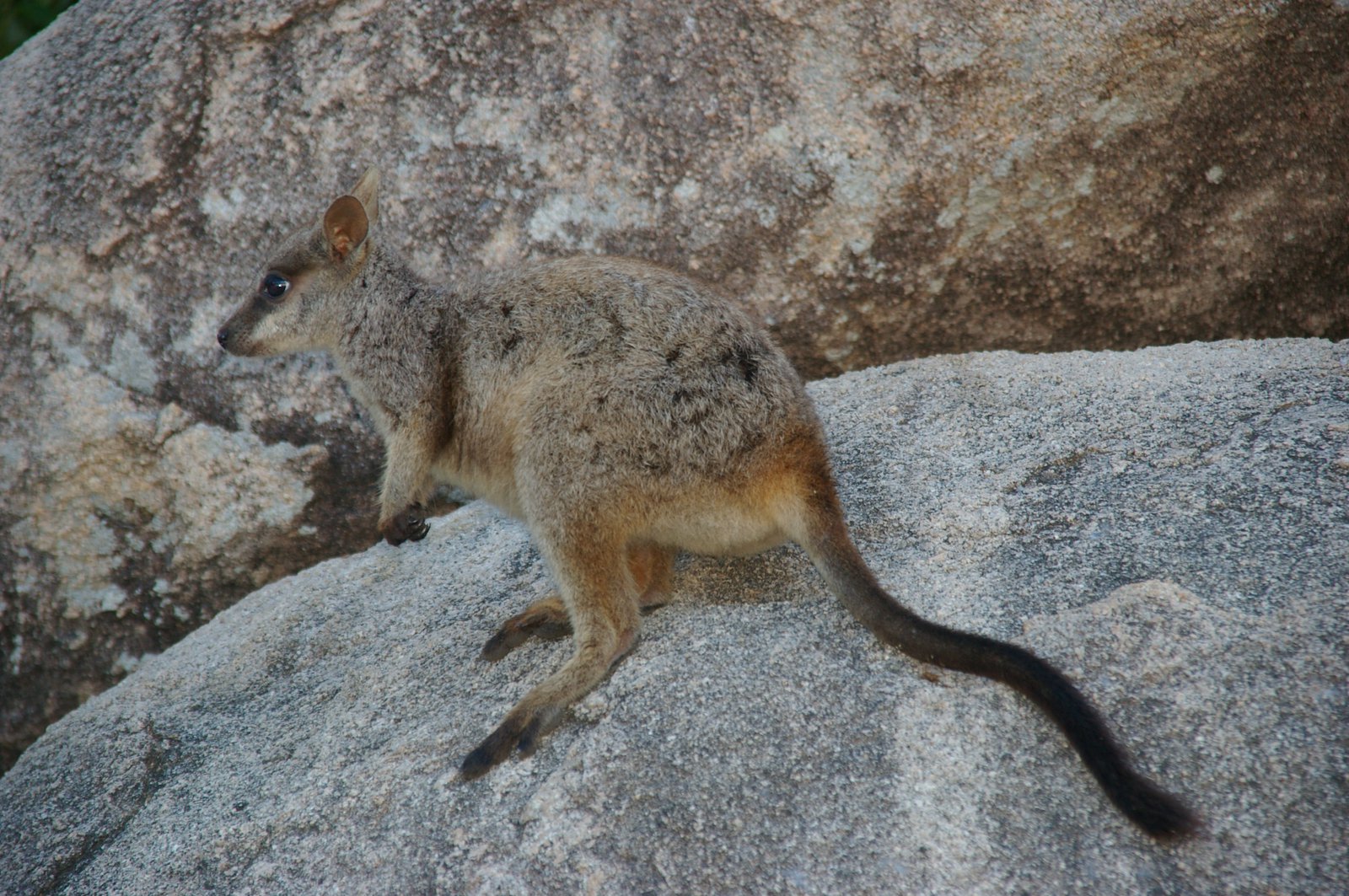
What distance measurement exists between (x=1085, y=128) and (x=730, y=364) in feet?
7.48

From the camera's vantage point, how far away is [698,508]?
3352mm

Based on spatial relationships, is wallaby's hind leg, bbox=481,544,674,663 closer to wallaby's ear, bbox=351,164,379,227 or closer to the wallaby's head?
the wallaby's head

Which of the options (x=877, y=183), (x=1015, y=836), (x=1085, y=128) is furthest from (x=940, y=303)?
(x=1015, y=836)

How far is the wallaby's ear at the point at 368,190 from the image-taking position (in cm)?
419

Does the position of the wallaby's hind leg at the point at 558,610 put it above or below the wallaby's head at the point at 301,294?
below

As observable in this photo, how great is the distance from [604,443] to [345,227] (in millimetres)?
1556

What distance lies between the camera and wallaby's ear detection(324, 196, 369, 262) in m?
4.02

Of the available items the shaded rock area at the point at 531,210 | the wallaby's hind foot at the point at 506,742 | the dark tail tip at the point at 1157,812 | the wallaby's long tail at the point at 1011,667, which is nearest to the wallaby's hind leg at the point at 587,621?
the wallaby's hind foot at the point at 506,742

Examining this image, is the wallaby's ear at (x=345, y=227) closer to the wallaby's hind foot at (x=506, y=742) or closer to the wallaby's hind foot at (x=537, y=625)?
the wallaby's hind foot at (x=537, y=625)

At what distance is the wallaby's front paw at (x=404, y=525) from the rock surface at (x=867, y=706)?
0.31 m

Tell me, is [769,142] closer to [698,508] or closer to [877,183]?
[877,183]

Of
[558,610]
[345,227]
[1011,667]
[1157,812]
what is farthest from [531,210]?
[1157,812]

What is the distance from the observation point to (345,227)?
4.10 m

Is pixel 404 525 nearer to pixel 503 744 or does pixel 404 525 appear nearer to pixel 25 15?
pixel 503 744
